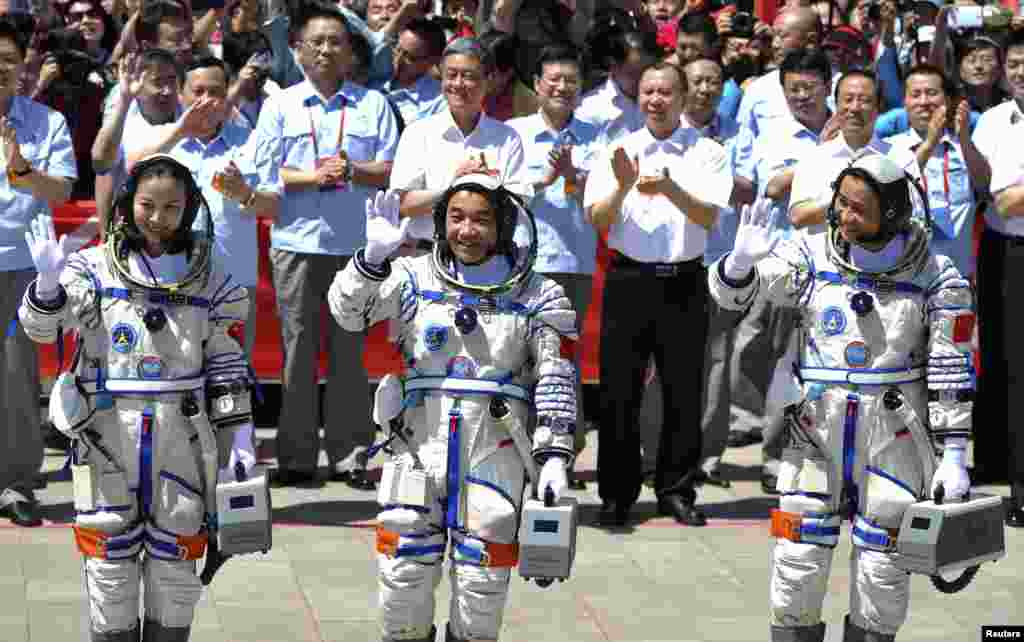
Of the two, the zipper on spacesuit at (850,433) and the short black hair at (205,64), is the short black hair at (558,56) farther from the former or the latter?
the zipper on spacesuit at (850,433)

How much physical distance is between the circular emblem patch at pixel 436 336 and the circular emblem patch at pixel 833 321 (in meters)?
1.53

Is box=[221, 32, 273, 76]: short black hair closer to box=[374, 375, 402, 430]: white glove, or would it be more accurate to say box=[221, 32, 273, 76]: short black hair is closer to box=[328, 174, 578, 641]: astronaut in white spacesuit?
box=[328, 174, 578, 641]: astronaut in white spacesuit

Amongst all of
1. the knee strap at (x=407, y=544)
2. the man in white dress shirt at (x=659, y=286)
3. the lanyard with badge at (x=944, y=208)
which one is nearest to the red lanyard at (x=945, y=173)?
the lanyard with badge at (x=944, y=208)

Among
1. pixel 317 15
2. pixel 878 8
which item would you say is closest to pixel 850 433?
pixel 317 15

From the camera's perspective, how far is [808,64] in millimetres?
11484

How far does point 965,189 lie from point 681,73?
5.86ft

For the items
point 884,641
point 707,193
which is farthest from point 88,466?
point 707,193

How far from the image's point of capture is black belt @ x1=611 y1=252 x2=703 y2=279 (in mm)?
10516

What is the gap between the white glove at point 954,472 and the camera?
306 inches

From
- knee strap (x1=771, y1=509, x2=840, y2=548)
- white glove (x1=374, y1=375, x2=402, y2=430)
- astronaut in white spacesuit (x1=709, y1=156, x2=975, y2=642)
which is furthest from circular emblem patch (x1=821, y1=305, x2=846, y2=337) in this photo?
white glove (x1=374, y1=375, x2=402, y2=430)

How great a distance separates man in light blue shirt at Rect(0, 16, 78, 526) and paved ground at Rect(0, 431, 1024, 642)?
10.2 inches

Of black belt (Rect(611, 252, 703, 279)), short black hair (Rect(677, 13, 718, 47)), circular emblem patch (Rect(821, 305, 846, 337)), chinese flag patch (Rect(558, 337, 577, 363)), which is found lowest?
chinese flag patch (Rect(558, 337, 577, 363))

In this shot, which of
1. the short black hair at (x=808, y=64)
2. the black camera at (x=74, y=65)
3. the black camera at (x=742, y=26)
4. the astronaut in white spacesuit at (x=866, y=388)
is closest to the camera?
the astronaut in white spacesuit at (x=866, y=388)

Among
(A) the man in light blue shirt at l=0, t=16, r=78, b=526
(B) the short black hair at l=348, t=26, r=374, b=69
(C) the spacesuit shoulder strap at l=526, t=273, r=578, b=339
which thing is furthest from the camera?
(B) the short black hair at l=348, t=26, r=374, b=69
